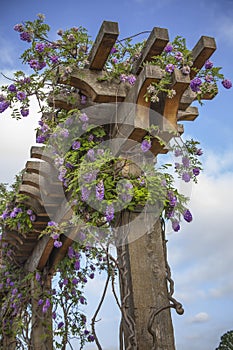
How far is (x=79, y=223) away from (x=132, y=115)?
0.78 m

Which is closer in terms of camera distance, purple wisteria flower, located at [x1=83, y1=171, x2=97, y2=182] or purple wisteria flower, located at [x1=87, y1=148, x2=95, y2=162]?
purple wisteria flower, located at [x1=83, y1=171, x2=97, y2=182]

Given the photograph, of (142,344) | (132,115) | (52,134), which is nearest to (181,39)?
(132,115)

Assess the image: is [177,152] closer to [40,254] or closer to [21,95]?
[21,95]

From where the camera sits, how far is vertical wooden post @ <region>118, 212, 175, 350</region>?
2.22 meters

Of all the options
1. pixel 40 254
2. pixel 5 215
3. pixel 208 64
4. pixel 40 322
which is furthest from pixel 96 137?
pixel 40 322

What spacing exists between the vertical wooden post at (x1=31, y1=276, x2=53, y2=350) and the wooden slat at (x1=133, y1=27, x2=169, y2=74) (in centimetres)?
312

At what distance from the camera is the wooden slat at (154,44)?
2.41 metres

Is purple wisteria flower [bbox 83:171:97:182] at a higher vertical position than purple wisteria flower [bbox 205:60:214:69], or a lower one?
lower

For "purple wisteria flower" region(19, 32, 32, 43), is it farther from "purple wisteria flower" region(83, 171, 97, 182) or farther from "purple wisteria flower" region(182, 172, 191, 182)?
"purple wisteria flower" region(182, 172, 191, 182)

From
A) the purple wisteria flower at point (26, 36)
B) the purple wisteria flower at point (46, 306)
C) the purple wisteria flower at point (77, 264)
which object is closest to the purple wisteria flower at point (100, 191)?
the purple wisteria flower at point (26, 36)

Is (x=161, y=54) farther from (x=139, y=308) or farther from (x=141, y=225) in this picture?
(x=139, y=308)

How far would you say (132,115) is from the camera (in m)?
2.54

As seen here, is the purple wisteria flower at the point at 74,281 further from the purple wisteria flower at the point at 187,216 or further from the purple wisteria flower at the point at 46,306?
the purple wisteria flower at the point at 187,216

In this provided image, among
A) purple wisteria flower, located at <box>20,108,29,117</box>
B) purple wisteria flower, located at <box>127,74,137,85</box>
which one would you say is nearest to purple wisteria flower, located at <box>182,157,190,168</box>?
purple wisteria flower, located at <box>127,74,137,85</box>
